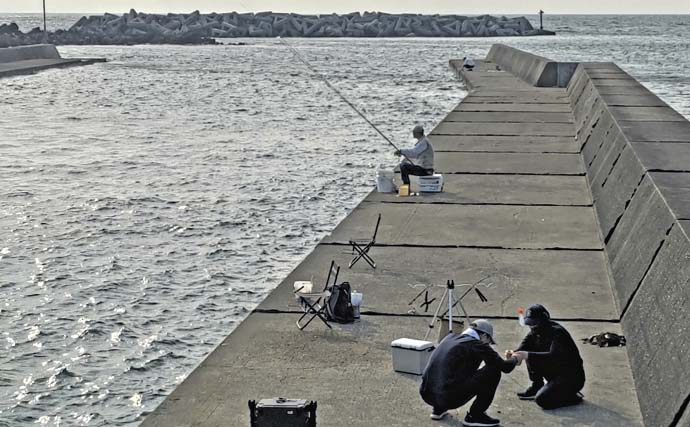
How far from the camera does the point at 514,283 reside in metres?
12.1

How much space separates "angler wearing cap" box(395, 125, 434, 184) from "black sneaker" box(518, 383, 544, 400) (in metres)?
8.75

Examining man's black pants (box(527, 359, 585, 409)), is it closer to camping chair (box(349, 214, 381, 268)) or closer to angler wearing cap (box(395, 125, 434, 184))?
camping chair (box(349, 214, 381, 268))

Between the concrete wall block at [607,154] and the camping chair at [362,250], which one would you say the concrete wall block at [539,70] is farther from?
the camping chair at [362,250]

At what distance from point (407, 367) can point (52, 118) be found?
30208 mm

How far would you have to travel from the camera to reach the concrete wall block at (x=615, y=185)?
46.1 ft

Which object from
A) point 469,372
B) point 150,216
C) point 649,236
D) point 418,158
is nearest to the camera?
point 469,372

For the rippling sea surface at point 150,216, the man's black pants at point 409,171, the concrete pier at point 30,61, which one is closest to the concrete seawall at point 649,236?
the man's black pants at point 409,171

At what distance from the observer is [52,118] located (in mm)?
37656

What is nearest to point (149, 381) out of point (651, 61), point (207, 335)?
point (207, 335)

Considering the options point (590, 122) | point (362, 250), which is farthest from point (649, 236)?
point (590, 122)

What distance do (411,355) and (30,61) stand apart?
6138cm

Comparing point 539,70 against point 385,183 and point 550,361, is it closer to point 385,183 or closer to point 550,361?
point 385,183

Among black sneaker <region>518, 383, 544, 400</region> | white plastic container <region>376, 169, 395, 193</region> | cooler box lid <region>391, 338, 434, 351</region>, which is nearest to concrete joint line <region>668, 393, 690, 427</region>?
black sneaker <region>518, 383, 544, 400</region>

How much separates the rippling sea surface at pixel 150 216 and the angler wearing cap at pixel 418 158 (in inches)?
65.0
